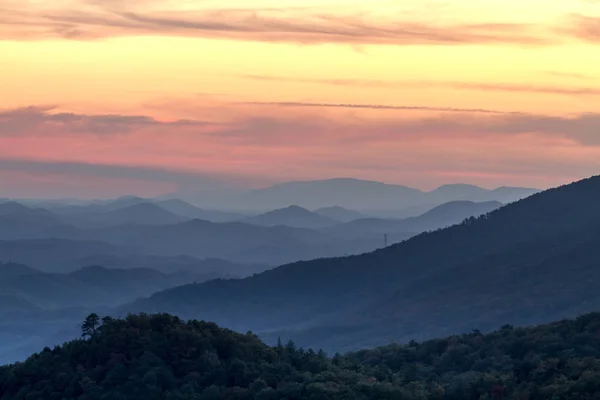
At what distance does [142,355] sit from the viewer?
67938 mm

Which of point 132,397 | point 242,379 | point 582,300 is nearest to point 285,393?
point 242,379

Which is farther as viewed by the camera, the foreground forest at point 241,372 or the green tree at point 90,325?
the green tree at point 90,325

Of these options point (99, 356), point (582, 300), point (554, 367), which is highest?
point (582, 300)

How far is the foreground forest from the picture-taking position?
209 feet

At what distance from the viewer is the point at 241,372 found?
67.6 m

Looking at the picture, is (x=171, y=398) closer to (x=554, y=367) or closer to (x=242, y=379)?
(x=242, y=379)

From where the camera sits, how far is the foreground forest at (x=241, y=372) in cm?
6356

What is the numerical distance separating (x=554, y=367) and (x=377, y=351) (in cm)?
2523

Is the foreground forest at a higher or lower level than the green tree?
lower

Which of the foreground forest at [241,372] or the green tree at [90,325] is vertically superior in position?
the green tree at [90,325]

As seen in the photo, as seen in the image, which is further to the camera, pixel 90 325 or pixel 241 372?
pixel 90 325

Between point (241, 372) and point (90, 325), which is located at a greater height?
point (90, 325)

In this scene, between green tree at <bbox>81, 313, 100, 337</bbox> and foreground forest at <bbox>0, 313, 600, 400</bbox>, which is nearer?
foreground forest at <bbox>0, 313, 600, 400</bbox>

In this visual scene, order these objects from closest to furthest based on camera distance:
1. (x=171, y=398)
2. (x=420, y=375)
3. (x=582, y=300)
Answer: (x=171, y=398), (x=420, y=375), (x=582, y=300)
